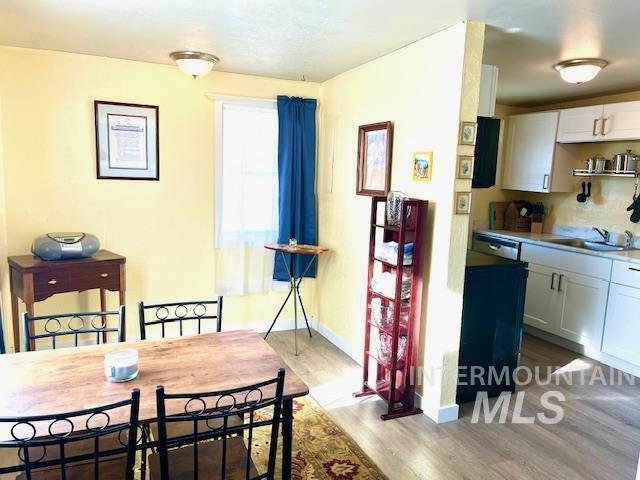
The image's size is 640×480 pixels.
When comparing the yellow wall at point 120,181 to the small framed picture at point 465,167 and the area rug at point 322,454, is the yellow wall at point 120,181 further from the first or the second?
the small framed picture at point 465,167

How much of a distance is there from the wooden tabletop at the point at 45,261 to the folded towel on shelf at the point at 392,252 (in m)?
1.85

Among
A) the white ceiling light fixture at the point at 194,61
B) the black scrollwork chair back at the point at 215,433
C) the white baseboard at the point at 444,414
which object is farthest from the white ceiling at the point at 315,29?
the white baseboard at the point at 444,414

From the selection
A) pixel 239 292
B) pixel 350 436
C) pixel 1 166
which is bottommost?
pixel 350 436

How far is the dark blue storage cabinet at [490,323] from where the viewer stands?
290cm

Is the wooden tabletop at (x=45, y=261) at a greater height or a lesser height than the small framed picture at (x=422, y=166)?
lesser

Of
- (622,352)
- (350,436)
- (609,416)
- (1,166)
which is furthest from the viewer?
(622,352)

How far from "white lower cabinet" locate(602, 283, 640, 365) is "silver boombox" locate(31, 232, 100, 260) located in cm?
402

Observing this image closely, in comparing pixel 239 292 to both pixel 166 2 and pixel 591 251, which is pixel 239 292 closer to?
pixel 166 2

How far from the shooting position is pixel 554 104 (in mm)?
4953

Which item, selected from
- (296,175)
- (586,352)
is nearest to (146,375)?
(296,175)

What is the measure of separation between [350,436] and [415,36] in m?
2.39

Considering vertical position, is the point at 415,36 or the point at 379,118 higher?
the point at 415,36

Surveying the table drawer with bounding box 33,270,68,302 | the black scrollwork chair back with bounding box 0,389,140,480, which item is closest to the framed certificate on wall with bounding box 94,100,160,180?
the table drawer with bounding box 33,270,68,302

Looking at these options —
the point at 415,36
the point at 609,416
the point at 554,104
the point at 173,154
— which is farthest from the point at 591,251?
the point at 173,154
